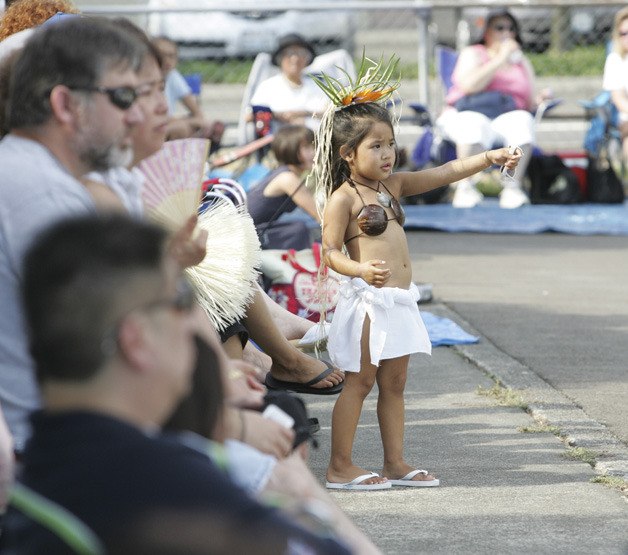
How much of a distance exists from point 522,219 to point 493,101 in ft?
Answer: 3.83

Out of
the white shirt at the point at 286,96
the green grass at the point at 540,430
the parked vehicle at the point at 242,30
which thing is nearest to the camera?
the green grass at the point at 540,430

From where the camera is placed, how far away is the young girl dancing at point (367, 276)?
170 inches

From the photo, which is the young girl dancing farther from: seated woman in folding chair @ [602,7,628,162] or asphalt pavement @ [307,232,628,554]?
seated woman in folding chair @ [602,7,628,162]

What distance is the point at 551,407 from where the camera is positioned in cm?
515

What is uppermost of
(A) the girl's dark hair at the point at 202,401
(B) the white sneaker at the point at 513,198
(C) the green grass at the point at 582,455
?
(A) the girl's dark hair at the point at 202,401

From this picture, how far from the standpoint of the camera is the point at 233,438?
2631 millimetres

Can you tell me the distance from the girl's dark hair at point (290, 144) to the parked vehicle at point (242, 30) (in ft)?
20.3

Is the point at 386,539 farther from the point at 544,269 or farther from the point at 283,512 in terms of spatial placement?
the point at 544,269

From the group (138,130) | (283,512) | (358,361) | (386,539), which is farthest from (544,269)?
(283,512)

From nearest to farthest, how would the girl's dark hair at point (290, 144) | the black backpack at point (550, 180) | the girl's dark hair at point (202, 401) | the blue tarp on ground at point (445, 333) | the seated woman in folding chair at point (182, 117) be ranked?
1. the girl's dark hair at point (202, 401)
2. the blue tarp on ground at point (445, 333)
3. the girl's dark hair at point (290, 144)
4. the seated woman in folding chair at point (182, 117)
5. the black backpack at point (550, 180)

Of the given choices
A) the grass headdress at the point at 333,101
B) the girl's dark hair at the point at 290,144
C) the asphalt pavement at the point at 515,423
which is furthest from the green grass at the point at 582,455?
the girl's dark hair at the point at 290,144

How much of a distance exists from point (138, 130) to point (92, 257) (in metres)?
1.18

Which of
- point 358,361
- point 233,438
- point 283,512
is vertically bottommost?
point 358,361

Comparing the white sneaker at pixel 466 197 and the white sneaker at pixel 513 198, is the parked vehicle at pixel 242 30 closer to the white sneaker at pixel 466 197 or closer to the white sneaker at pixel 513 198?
the white sneaker at pixel 466 197
